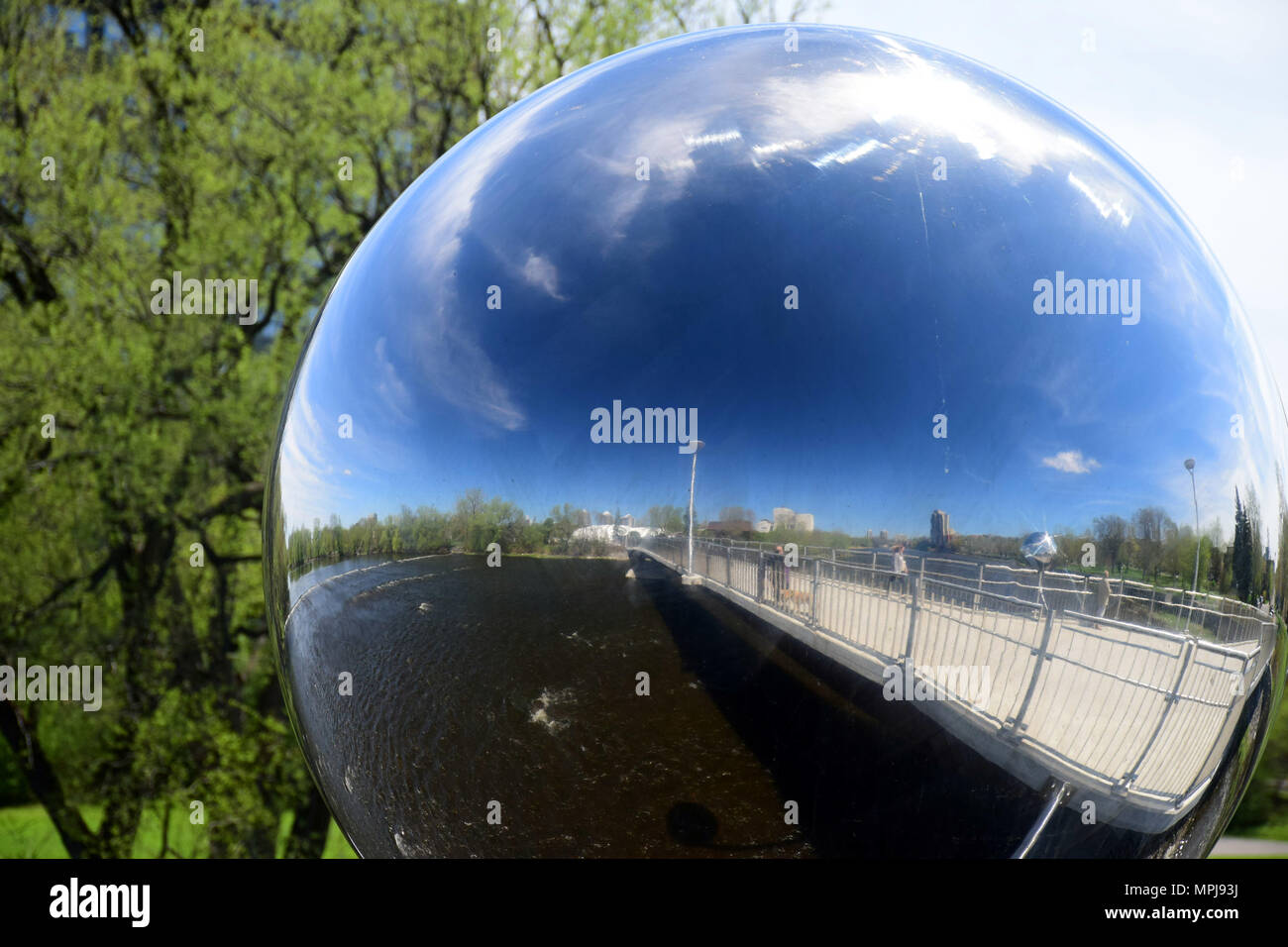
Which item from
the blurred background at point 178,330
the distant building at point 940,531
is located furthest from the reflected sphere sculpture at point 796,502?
the blurred background at point 178,330

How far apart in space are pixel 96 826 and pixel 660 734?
51.5 feet

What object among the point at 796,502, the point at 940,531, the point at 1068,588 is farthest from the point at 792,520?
the point at 1068,588

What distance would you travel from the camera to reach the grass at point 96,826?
46.1ft

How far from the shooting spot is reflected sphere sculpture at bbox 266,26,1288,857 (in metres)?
2.23

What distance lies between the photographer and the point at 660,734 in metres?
2.29

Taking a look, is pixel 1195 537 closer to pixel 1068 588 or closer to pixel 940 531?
pixel 1068 588

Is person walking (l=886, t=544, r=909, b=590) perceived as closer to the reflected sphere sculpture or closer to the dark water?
the reflected sphere sculpture

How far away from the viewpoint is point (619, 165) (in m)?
2.52

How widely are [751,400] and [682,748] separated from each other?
0.76 metres

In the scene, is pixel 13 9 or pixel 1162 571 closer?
pixel 1162 571
